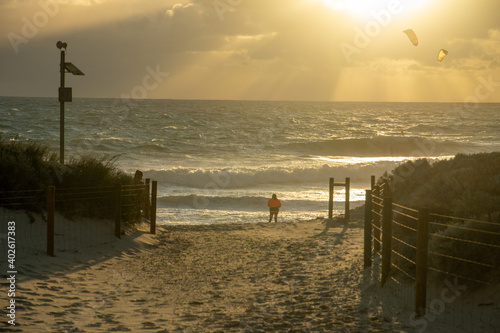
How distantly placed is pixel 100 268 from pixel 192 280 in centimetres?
162

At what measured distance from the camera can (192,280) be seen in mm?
Answer: 9492

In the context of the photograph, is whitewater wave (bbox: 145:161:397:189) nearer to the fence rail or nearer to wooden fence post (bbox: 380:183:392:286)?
the fence rail

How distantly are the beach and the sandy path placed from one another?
0.01 meters

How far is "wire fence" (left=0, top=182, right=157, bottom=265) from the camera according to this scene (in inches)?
387

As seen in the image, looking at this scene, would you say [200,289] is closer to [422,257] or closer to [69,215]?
[422,257]

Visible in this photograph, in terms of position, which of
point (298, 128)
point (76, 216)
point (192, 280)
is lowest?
point (192, 280)

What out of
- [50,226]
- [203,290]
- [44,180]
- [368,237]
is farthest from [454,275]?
[44,180]

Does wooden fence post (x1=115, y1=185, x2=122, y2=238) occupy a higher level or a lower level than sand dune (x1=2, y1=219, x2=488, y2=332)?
higher

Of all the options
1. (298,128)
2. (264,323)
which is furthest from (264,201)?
(298,128)

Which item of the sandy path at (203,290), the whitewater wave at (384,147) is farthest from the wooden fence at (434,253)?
the whitewater wave at (384,147)

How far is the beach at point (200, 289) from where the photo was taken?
6.76m

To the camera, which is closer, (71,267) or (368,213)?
(71,267)

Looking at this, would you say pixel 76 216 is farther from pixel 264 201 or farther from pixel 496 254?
pixel 264 201

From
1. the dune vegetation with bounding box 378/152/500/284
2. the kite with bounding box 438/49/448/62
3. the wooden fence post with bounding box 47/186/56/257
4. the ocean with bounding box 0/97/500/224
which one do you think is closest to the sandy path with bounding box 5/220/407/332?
the wooden fence post with bounding box 47/186/56/257
